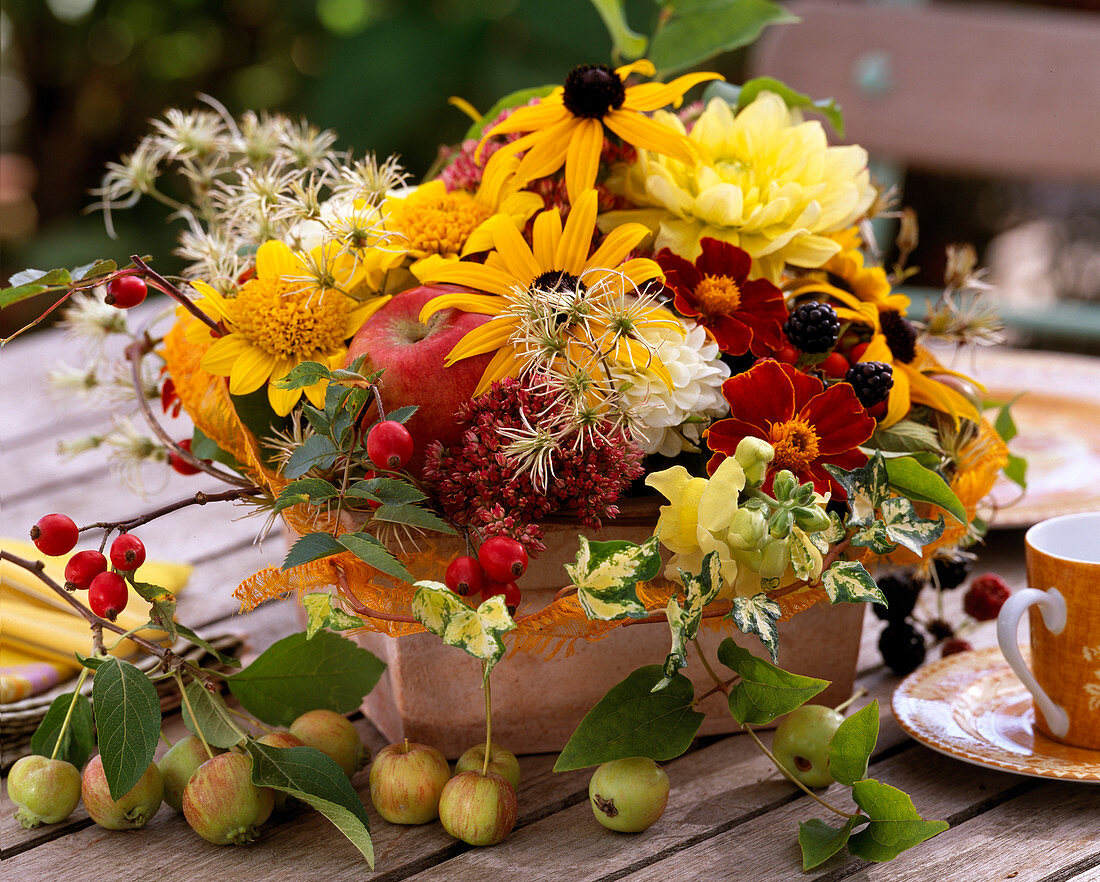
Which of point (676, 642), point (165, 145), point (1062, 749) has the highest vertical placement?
point (165, 145)

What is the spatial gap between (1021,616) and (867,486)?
0.37ft

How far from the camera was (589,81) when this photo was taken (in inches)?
25.5

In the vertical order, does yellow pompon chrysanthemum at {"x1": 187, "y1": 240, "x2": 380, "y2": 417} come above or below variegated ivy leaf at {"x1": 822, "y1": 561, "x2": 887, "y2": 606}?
above

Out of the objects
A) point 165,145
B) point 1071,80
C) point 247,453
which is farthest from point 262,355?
point 1071,80

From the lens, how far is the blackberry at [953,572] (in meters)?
0.78

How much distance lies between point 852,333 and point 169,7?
2.68 metres

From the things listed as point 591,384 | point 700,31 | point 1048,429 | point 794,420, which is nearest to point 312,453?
point 591,384

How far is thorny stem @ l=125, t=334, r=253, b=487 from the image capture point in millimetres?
653

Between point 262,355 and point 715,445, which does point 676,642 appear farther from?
point 262,355

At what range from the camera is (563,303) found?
0.55m

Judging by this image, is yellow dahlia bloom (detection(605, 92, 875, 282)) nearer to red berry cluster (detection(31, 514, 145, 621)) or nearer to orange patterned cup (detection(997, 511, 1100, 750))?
orange patterned cup (detection(997, 511, 1100, 750))

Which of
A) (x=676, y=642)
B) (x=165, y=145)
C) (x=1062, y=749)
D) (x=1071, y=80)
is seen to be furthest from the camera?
(x=1071, y=80)

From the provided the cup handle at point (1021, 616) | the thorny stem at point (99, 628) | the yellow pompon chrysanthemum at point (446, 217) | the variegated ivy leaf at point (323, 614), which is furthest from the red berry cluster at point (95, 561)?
the cup handle at point (1021, 616)

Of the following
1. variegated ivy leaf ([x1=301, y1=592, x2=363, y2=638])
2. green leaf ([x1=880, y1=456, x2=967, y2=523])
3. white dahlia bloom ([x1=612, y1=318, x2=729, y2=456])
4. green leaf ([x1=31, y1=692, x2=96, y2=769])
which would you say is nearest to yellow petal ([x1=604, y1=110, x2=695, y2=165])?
white dahlia bloom ([x1=612, y1=318, x2=729, y2=456])
